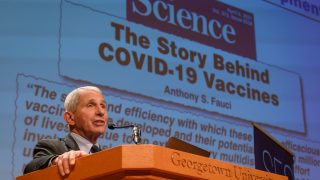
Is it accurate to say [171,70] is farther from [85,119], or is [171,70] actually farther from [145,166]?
[145,166]

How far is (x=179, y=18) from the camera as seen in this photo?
485 cm

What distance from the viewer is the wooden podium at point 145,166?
1.63 m

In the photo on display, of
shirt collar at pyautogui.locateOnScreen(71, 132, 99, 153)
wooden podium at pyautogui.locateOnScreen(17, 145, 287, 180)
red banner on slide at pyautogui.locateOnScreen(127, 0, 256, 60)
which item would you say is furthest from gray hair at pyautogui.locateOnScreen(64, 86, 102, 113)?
red banner on slide at pyautogui.locateOnScreen(127, 0, 256, 60)

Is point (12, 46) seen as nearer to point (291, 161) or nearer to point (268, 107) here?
point (291, 161)

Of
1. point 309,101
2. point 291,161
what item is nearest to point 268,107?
point 309,101

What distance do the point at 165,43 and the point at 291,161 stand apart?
170cm

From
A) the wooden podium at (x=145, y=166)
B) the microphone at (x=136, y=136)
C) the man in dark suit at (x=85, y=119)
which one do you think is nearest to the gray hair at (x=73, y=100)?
the man in dark suit at (x=85, y=119)

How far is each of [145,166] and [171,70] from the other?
2962mm

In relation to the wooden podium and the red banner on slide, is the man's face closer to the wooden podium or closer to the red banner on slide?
the wooden podium

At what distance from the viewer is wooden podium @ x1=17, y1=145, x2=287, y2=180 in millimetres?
1630

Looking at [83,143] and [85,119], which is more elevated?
[85,119]

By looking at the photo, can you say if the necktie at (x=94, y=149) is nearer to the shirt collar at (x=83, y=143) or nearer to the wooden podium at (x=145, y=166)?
the shirt collar at (x=83, y=143)

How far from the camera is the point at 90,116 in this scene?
2643 millimetres

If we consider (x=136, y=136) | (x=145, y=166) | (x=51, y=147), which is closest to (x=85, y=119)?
(x=51, y=147)
